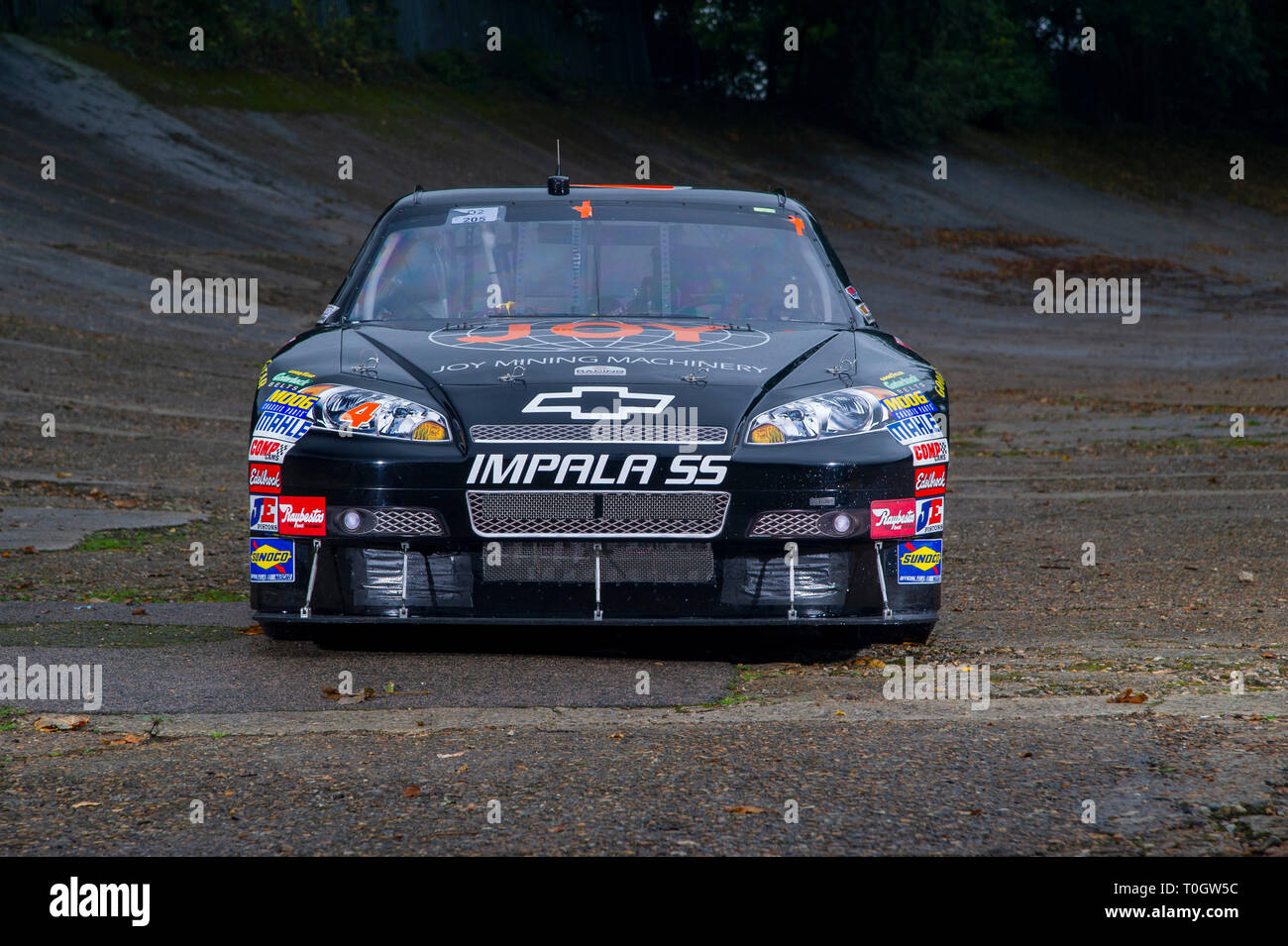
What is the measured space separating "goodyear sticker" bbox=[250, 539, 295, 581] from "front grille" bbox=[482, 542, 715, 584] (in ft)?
2.25

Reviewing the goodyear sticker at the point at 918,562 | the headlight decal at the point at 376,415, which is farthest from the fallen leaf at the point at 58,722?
the goodyear sticker at the point at 918,562

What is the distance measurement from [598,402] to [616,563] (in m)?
0.50

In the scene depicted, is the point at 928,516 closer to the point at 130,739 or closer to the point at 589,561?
the point at 589,561

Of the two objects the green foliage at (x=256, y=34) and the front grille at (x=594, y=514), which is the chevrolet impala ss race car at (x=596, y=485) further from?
the green foliage at (x=256, y=34)

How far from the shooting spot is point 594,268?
6.10 metres

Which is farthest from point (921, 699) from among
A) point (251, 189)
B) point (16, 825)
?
point (251, 189)

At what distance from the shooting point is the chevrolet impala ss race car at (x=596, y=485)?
486 centimetres

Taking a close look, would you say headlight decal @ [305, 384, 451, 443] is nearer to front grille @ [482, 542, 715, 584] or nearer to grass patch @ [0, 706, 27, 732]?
front grille @ [482, 542, 715, 584]

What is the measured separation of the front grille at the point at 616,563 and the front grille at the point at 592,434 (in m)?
0.31

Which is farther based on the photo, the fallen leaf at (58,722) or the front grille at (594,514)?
the front grille at (594,514)

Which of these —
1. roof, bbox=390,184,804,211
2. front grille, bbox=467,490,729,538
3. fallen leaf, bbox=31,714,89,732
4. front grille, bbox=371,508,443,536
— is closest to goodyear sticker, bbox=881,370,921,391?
front grille, bbox=467,490,729,538

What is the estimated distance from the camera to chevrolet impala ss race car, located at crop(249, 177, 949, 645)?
16.0 ft
